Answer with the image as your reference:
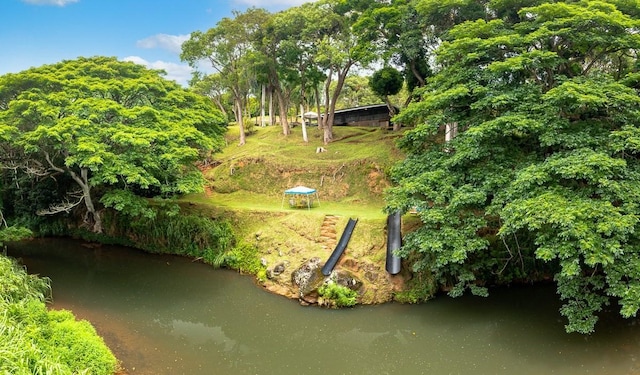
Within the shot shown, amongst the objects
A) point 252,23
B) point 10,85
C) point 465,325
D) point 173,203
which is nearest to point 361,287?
point 465,325

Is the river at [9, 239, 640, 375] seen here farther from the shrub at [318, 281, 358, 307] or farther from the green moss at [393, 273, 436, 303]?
the shrub at [318, 281, 358, 307]

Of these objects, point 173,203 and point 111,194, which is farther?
point 173,203

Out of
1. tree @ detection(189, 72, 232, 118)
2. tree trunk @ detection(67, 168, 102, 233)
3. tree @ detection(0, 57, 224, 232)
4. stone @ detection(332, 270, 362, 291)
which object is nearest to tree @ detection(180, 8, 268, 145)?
tree @ detection(189, 72, 232, 118)

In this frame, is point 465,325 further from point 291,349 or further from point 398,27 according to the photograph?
point 398,27

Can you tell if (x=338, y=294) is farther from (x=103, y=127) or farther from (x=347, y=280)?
(x=103, y=127)

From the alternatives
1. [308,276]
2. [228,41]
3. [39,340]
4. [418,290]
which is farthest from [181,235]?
[228,41]

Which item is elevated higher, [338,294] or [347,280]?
[347,280]

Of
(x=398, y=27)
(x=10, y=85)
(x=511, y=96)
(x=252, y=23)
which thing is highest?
(x=252, y=23)
